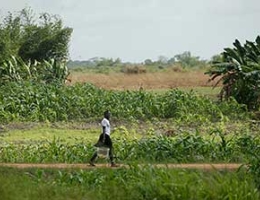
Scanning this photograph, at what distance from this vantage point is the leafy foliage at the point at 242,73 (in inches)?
766

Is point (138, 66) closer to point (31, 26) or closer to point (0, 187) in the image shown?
point (31, 26)

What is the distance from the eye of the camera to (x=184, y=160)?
1077 centimetres

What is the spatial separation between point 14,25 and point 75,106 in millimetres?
13111

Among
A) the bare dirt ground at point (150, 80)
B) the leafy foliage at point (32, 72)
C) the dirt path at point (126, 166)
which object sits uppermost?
the leafy foliage at point (32, 72)

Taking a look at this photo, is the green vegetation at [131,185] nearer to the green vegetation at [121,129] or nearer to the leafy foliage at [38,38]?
the green vegetation at [121,129]

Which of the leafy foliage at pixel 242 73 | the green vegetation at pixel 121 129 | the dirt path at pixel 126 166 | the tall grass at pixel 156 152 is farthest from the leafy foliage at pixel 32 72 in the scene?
the dirt path at pixel 126 166

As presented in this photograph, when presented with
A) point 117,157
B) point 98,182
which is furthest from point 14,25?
point 98,182

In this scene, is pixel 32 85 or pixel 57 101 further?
pixel 32 85

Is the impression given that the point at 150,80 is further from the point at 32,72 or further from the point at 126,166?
the point at 126,166

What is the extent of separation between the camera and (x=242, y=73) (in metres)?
20.2

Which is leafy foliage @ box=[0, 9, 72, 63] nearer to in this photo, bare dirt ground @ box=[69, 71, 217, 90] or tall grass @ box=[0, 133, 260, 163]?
bare dirt ground @ box=[69, 71, 217, 90]

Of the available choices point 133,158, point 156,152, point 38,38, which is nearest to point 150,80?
point 38,38

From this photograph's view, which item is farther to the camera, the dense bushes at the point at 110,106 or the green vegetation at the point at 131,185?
the dense bushes at the point at 110,106

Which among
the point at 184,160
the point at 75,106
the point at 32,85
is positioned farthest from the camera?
the point at 32,85
